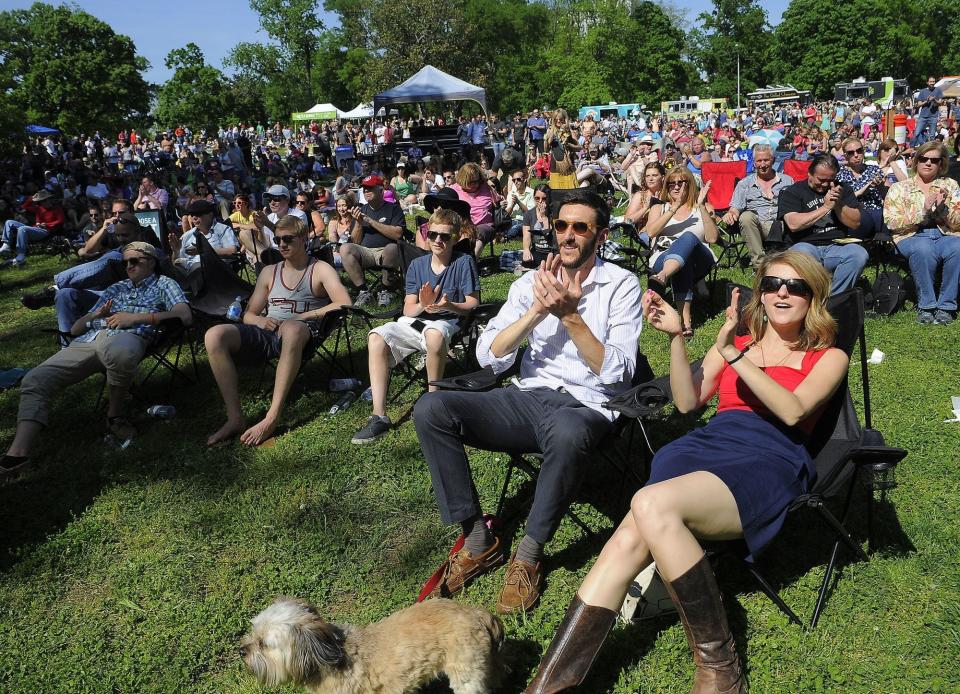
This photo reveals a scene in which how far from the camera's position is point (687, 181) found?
235 inches

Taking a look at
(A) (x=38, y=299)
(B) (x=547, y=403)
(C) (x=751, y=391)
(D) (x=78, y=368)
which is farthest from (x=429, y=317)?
(A) (x=38, y=299)

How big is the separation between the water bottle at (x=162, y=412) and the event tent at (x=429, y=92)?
18.4 meters

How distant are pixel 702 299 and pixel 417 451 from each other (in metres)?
3.63

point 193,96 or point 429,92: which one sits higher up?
point 193,96

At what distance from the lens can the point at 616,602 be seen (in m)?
2.25

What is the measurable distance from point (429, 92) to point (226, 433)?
64.5 ft

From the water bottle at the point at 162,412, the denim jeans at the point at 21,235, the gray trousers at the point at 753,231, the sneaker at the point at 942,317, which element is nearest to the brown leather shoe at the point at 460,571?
the water bottle at the point at 162,412

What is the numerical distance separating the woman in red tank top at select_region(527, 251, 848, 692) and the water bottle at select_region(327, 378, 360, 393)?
9.41 ft

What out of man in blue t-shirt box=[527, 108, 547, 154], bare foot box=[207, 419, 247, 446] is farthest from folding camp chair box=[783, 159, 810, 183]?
man in blue t-shirt box=[527, 108, 547, 154]

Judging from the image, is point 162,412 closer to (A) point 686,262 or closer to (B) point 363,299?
(B) point 363,299

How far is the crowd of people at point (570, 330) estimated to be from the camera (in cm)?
229

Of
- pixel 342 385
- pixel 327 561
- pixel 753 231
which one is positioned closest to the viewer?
pixel 327 561

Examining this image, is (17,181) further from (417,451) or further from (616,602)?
(616,602)

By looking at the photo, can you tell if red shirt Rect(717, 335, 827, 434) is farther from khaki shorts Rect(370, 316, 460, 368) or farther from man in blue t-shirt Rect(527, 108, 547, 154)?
man in blue t-shirt Rect(527, 108, 547, 154)
